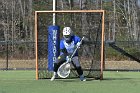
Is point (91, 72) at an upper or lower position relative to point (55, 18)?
lower

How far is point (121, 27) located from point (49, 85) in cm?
2450

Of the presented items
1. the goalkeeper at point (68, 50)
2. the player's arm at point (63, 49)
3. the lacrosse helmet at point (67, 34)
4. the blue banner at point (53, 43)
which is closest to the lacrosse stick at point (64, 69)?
the goalkeeper at point (68, 50)

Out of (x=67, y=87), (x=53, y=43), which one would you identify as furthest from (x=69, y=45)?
(x=67, y=87)

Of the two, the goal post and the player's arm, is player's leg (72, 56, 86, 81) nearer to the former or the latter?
the player's arm

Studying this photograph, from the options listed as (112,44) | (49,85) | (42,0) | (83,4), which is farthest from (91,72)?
(42,0)

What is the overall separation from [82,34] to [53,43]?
5.29 feet

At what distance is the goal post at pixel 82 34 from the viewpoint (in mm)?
14692

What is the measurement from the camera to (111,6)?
3991 cm

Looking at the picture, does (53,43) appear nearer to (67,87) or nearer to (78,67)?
(78,67)

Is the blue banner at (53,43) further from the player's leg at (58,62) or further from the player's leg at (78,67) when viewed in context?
the player's leg at (78,67)

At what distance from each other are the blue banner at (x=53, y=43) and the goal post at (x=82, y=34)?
28 cm

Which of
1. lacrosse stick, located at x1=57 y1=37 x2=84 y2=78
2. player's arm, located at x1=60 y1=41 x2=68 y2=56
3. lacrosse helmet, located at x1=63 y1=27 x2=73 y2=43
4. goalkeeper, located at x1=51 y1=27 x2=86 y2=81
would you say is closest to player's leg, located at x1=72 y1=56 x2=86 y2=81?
goalkeeper, located at x1=51 y1=27 x2=86 y2=81

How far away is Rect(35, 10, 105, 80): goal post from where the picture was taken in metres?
14.7

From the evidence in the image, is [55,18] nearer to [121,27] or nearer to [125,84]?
[125,84]
